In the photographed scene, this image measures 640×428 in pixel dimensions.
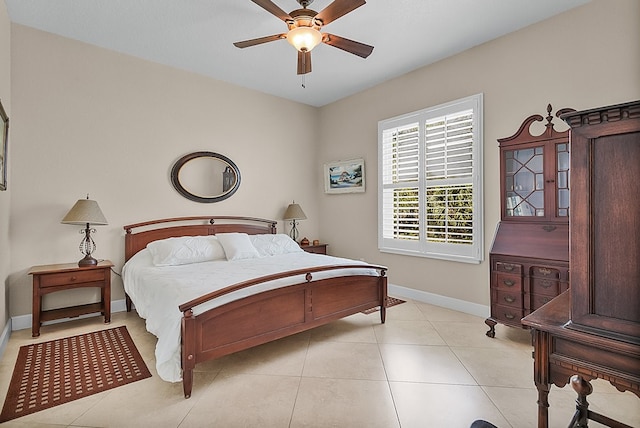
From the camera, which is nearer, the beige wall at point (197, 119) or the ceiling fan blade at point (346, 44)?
the ceiling fan blade at point (346, 44)

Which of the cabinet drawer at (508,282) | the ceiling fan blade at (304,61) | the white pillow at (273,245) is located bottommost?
the cabinet drawer at (508,282)

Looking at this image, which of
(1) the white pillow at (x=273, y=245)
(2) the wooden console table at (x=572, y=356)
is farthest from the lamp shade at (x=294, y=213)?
(2) the wooden console table at (x=572, y=356)

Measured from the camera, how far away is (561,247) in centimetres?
272

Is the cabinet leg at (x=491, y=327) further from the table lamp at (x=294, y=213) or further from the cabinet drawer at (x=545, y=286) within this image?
the table lamp at (x=294, y=213)

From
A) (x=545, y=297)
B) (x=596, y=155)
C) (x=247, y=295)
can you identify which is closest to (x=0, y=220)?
(x=247, y=295)

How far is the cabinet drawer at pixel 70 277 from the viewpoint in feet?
10.2

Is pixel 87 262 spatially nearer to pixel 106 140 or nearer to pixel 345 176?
pixel 106 140

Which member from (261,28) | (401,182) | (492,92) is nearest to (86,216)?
(261,28)

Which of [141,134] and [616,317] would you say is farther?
[141,134]

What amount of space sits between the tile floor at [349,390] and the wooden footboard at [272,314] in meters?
0.24

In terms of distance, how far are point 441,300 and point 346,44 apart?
3132 mm

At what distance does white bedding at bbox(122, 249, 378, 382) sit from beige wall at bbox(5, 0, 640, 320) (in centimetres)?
91

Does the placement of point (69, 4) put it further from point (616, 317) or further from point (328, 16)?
point (616, 317)

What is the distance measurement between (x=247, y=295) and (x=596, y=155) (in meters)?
2.18
